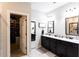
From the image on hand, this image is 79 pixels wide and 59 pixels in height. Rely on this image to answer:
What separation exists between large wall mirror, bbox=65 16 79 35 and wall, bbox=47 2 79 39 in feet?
0.61

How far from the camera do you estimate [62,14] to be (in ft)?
14.9

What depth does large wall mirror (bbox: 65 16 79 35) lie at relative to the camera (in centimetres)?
369

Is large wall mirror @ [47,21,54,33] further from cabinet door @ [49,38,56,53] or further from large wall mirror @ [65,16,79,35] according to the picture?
large wall mirror @ [65,16,79,35]

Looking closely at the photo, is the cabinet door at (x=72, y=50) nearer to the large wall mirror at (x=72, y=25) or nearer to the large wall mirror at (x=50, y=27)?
the large wall mirror at (x=72, y=25)

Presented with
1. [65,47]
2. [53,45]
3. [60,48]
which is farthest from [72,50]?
[53,45]

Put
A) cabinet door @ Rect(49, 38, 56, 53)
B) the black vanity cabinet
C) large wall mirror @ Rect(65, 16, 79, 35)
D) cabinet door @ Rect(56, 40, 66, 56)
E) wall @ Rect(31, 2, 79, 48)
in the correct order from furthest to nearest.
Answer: cabinet door @ Rect(49, 38, 56, 53), wall @ Rect(31, 2, 79, 48), large wall mirror @ Rect(65, 16, 79, 35), cabinet door @ Rect(56, 40, 66, 56), the black vanity cabinet

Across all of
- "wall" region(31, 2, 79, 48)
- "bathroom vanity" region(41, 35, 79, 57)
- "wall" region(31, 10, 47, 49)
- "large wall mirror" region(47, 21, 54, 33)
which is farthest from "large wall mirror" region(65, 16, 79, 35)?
"wall" region(31, 10, 47, 49)

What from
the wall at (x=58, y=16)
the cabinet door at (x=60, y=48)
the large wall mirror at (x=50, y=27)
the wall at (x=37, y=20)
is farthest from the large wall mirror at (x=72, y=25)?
the wall at (x=37, y=20)

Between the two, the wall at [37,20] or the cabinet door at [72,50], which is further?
the wall at [37,20]

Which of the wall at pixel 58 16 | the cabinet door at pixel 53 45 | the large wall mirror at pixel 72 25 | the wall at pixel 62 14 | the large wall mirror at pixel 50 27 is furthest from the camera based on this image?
the large wall mirror at pixel 50 27

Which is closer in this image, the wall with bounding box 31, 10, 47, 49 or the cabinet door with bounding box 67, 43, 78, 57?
the cabinet door with bounding box 67, 43, 78, 57

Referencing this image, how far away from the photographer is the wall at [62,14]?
12.5 feet

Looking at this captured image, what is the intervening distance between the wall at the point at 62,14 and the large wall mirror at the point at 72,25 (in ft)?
0.61

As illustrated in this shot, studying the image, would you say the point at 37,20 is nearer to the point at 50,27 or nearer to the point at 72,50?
the point at 50,27
